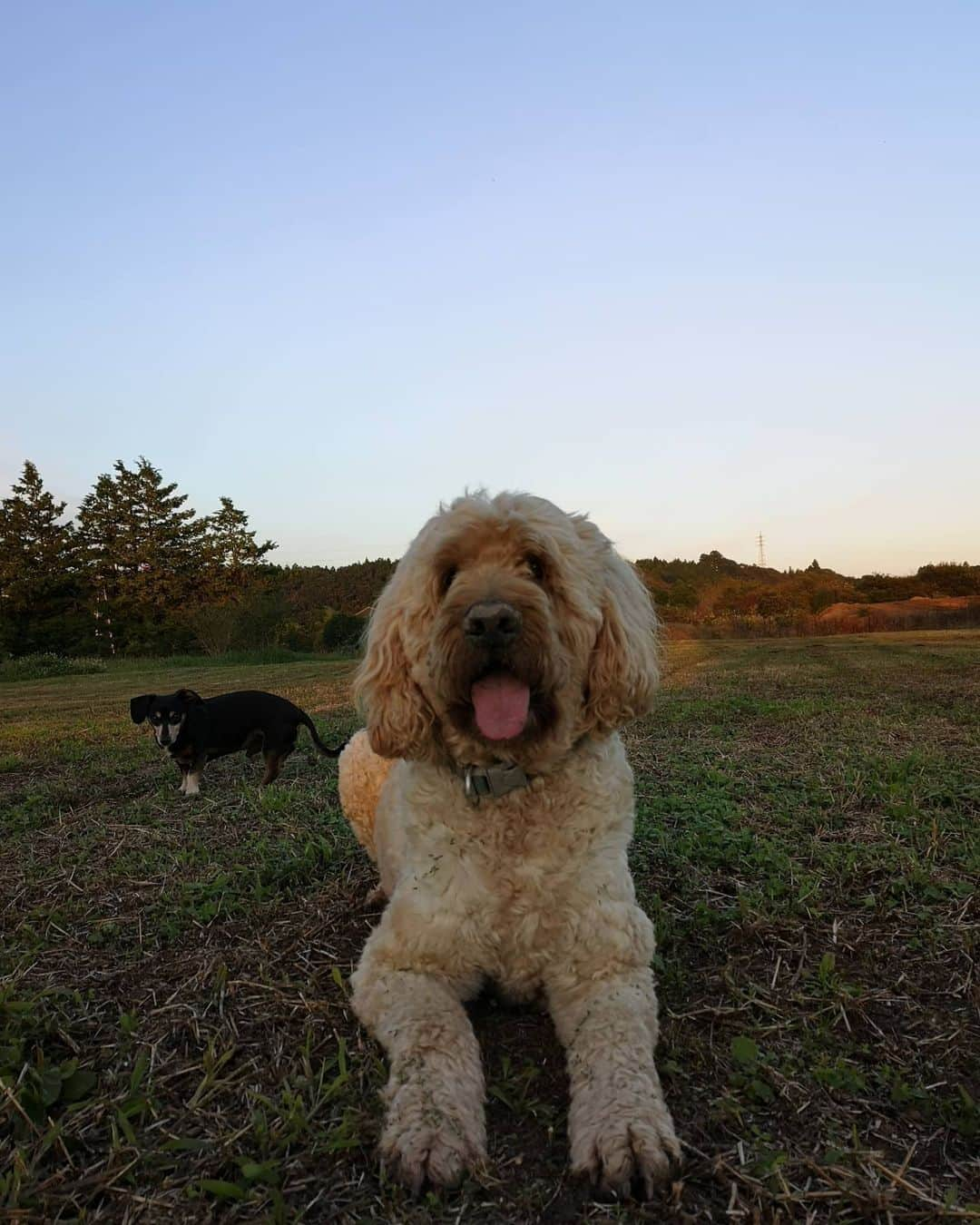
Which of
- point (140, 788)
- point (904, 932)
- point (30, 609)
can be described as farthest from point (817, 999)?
point (30, 609)

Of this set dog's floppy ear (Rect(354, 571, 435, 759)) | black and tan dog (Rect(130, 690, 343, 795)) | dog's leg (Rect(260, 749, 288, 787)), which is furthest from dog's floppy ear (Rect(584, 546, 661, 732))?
dog's leg (Rect(260, 749, 288, 787))

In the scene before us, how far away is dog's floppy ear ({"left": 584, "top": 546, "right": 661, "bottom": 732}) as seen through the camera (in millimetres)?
2789

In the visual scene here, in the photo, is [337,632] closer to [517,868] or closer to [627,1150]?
[517,868]

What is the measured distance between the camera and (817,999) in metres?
2.59

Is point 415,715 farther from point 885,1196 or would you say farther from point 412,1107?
point 885,1196

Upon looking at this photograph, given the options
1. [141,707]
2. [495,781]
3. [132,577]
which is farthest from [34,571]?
[495,781]

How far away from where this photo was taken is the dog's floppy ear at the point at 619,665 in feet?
9.15

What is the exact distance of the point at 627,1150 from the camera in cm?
184

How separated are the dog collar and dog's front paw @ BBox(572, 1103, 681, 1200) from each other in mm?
975

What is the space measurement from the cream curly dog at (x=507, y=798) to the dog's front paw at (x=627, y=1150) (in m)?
0.06

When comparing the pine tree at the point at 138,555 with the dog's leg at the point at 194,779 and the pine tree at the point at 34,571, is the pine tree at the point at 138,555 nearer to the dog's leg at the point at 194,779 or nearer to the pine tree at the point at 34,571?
the pine tree at the point at 34,571

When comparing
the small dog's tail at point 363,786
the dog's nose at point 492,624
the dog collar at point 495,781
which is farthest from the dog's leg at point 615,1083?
the small dog's tail at point 363,786

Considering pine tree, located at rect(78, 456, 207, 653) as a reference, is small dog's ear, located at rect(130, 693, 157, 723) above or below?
below

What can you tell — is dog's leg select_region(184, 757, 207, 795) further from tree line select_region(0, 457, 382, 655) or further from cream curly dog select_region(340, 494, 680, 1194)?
tree line select_region(0, 457, 382, 655)
